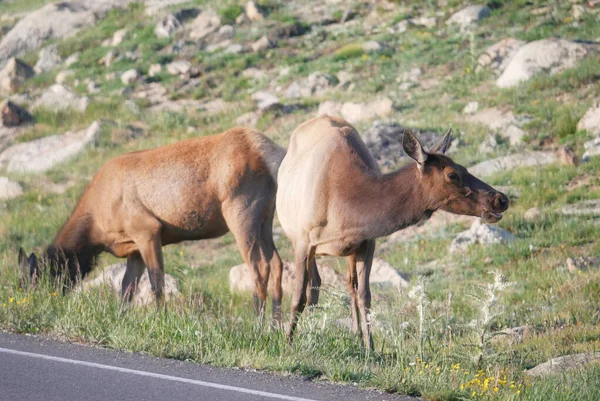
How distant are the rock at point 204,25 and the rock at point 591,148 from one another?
15.9 meters

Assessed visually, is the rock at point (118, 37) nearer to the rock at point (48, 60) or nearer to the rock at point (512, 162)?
the rock at point (48, 60)

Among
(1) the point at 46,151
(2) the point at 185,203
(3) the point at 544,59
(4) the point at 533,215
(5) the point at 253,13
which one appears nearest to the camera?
(2) the point at 185,203

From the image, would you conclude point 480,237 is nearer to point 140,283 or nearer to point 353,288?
point 140,283

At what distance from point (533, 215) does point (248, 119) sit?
10042 mm

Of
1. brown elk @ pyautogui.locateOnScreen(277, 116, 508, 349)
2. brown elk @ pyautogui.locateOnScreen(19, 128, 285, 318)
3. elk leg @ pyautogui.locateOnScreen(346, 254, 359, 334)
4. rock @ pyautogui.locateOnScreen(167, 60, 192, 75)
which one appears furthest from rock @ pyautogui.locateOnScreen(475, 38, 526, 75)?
elk leg @ pyautogui.locateOnScreen(346, 254, 359, 334)

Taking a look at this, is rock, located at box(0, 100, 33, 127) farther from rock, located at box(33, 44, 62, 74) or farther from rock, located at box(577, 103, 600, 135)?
rock, located at box(577, 103, 600, 135)

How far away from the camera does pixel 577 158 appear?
1877 centimetres

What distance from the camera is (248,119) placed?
998 inches

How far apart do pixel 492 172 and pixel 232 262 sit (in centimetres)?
523

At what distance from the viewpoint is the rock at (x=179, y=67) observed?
29.6 meters

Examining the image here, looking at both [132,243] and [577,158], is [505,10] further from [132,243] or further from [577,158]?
[132,243]

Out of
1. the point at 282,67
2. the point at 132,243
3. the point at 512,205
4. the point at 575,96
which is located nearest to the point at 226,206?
the point at 132,243

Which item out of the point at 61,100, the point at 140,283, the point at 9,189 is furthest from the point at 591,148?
the point at 61,100

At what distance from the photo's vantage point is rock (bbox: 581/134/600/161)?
18.7m
